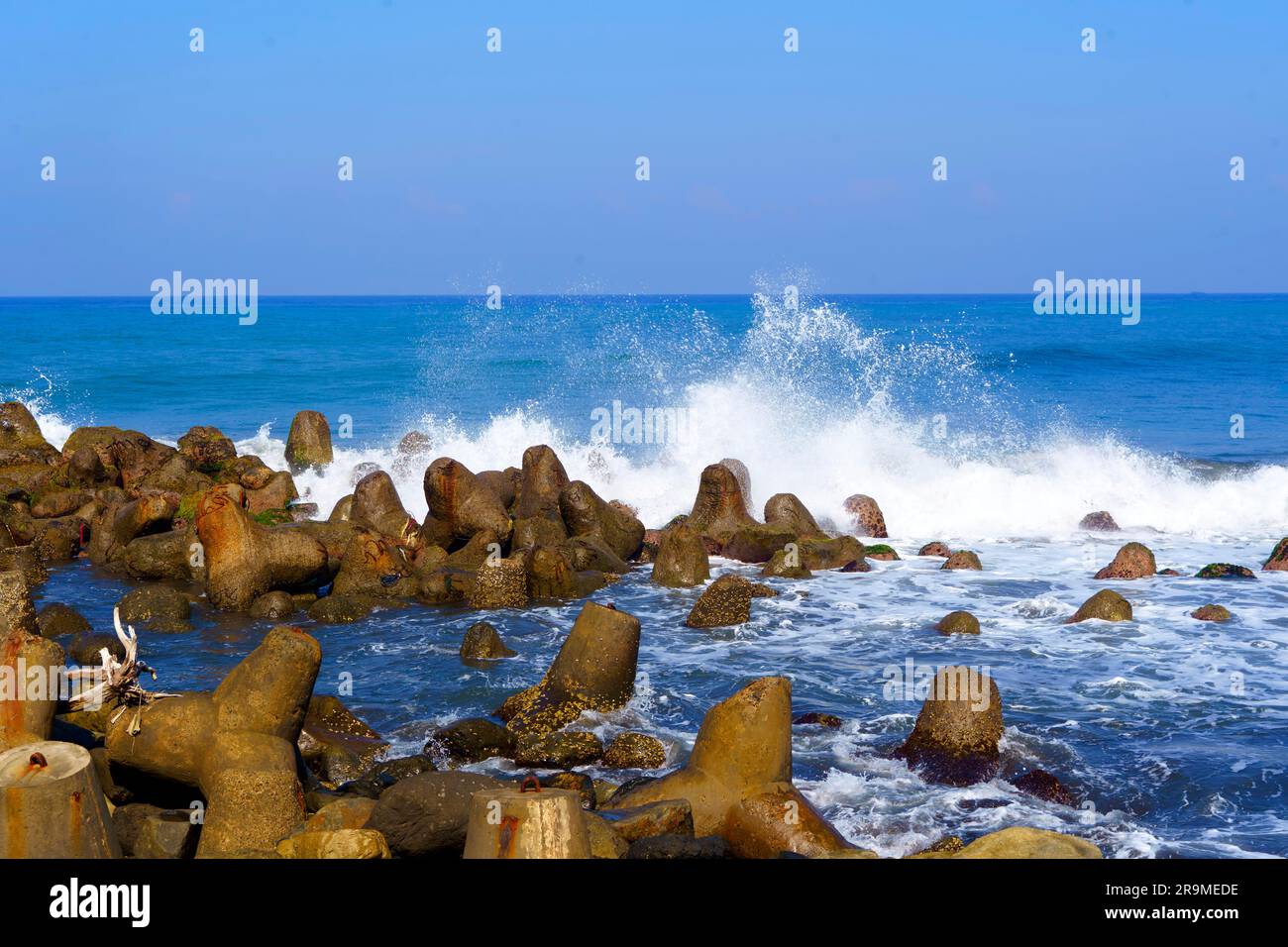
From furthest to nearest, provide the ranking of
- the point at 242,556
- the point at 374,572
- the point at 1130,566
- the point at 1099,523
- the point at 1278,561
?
the point at 1099,523 → the point at 1278,561 → the point at 1130,566 → the point at 374,572 → the point at 242,556

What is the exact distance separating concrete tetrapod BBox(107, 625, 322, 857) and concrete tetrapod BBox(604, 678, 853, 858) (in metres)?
2.15

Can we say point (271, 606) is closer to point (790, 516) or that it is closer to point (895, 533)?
point (790, 516)

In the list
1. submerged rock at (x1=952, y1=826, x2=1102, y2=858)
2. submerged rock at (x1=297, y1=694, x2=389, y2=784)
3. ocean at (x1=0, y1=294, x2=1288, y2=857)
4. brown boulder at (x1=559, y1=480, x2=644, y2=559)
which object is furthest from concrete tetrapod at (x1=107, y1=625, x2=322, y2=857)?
brown boulder at (x1=559, y1=480, x2=644, y2=559)

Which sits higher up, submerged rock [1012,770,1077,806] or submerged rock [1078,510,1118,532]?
submerged rock [1078,510,1118,532]

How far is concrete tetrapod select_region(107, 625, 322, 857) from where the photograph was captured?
7246mm

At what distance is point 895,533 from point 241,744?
14502 mm

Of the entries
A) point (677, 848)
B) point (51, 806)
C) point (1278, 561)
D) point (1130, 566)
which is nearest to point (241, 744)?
point (51, 806)

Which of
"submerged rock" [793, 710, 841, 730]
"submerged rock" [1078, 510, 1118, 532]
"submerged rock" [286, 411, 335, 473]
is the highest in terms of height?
"submerged rock" [286, 411, 335, 473]

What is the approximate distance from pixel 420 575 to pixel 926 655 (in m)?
6.37

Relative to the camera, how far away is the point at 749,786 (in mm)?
7848

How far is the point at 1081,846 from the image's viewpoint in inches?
255

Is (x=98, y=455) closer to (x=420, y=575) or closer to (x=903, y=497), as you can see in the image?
(x=420, y=575)

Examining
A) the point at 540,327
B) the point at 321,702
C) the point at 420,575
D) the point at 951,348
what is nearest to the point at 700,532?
the point at 420,575

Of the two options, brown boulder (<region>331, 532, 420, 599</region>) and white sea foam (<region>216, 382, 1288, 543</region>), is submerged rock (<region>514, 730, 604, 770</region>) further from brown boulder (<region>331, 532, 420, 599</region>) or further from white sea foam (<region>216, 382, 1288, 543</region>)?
white sea foam (<region>216, 382, 1288, 543</region>)
